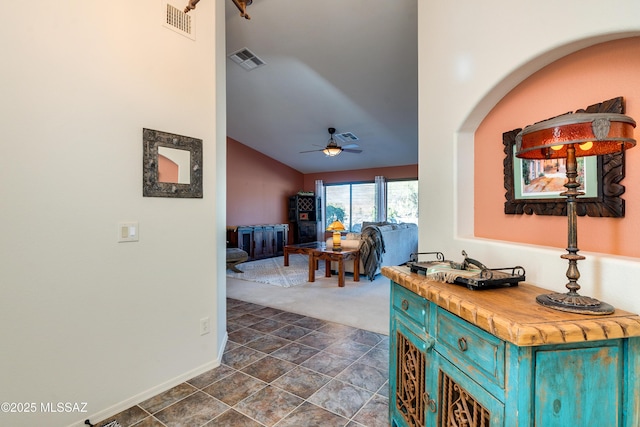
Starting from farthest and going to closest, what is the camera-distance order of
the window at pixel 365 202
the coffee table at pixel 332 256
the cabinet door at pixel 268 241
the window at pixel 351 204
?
the window at pixel 351 204
the window at pixel 365 202
the cabinet door at pixel 268 241
the coffee table at pixel 332 256

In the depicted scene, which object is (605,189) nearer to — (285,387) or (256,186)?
(285,387)

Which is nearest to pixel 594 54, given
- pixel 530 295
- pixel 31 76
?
pixel 530 295

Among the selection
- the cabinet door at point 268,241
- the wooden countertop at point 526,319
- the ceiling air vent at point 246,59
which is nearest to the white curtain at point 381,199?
the cabinet door at point 268,241

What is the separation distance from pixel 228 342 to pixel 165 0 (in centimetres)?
282

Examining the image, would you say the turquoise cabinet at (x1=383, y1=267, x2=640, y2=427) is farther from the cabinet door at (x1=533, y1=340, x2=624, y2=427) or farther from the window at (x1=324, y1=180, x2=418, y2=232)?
the window at (x1=324, y1=180, x2=418, y2=232)

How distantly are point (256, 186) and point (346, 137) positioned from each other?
308 cm

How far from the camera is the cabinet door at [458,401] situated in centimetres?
99

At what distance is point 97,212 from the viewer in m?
1.81

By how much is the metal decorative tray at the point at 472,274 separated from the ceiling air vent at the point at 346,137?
547 centimetres

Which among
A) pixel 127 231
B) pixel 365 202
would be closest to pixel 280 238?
pixel 365 202

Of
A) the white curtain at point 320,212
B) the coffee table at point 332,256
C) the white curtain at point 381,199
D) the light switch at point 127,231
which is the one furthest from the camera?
the white curtain at point 320,212

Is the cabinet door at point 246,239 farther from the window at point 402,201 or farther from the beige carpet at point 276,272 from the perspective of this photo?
the window at point 402,201

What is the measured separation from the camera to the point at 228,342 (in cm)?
287

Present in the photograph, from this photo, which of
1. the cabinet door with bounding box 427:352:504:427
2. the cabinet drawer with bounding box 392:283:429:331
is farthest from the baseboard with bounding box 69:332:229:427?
the cabinet door with bounding box 427:352:504:427
